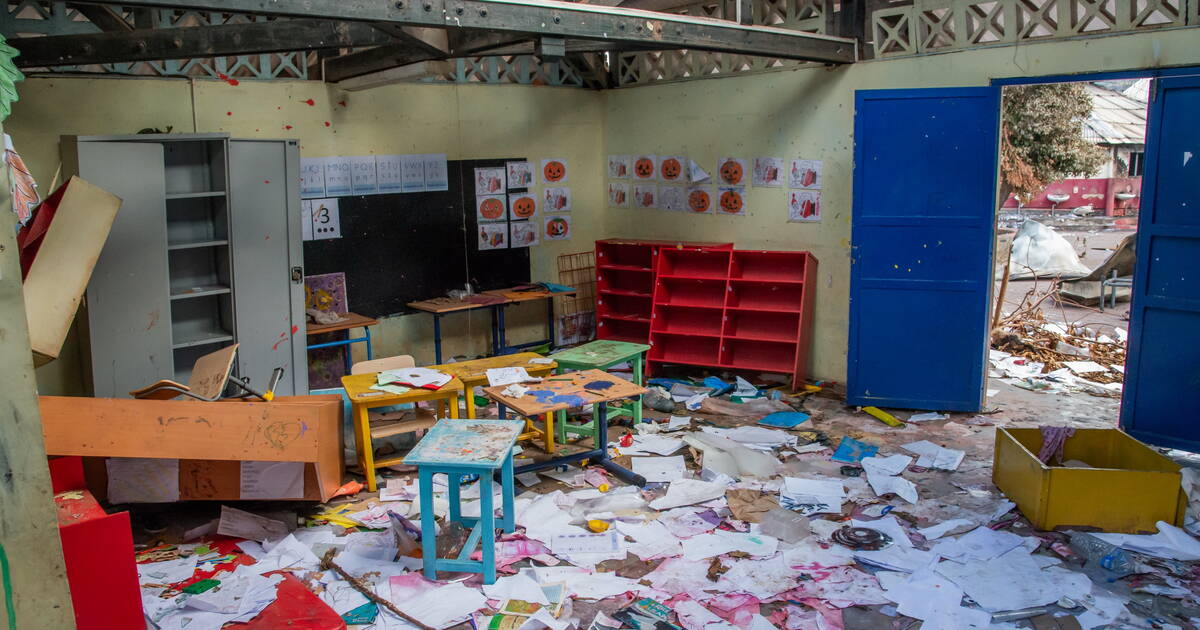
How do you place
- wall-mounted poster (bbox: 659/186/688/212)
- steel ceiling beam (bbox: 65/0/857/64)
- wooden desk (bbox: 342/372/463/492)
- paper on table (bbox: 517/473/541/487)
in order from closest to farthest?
1. steel ceiling beam (bbox: 65/0/857/64)
2. wooden desk (bbox: 342/372/463/492)
3. paper on table (bbox: 517/473/541/487)
4. wall-mounted poster (bbox: 659/186/688/212)

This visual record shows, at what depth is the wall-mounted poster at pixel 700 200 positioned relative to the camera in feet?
29.9

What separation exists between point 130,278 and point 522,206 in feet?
13.4

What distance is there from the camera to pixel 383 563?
4.99 metres

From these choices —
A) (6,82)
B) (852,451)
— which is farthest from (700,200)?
(6,82)

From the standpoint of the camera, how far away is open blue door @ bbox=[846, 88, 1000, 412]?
708 centimetres

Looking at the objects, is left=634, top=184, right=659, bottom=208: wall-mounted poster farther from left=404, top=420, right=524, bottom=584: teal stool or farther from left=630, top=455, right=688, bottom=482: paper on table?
left=404, top=420, right=524, bottom=584: teal stool

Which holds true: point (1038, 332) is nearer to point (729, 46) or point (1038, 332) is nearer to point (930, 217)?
point (930, 217)

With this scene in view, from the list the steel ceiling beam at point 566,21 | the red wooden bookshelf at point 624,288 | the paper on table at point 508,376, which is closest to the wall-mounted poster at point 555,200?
the red wooden bookshelf at point 624,288

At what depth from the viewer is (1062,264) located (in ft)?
43.2

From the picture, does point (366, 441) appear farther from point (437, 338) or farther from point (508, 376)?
point (437, 338)

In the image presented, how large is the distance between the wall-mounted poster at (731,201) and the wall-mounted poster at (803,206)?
51cm

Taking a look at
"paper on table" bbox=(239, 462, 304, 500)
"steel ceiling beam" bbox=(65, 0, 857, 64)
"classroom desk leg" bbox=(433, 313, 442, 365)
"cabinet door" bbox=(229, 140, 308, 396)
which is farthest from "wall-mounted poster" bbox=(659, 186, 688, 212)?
"paper on table" bbox=(239, 462, 304, 500)

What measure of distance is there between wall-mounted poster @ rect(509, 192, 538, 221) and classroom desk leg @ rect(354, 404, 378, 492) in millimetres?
3956

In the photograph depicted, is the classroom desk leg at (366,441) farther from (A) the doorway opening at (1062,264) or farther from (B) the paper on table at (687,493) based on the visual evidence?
(A) the doorway opening at (1062,264)
